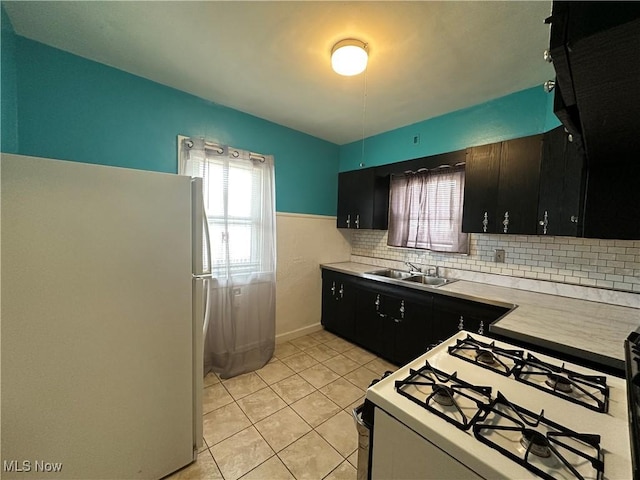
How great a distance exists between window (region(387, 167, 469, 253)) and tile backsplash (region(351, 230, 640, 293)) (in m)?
0.16

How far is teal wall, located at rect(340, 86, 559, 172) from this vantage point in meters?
2.04

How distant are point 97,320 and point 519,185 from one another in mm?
2824

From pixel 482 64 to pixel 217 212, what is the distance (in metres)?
2.43

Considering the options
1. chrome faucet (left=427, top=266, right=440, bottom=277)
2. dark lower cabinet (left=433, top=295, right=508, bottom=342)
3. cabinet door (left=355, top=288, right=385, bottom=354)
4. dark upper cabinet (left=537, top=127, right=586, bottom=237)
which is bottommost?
cabinet door (left=355, top=288, right=385, bottom=354)

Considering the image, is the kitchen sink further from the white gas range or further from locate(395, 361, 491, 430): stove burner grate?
locate(395, 361, 491, 430): stove burner grate

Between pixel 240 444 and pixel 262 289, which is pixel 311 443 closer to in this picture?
pixel 240 444

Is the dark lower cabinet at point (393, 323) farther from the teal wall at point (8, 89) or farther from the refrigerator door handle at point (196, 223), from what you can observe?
the teal wall at point (8, 89)

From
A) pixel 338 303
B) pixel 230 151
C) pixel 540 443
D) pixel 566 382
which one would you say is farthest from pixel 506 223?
pixel 230 151

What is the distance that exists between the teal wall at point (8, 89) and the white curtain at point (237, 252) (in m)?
0.96

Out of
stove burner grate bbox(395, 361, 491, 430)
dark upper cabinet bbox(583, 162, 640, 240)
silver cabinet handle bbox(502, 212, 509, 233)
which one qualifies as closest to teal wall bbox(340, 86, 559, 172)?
silver cabinet handle bbox(502, 212, 509, 233)

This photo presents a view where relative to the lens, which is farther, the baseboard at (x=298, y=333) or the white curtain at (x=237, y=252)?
the baseboard at (x=298, y=333)

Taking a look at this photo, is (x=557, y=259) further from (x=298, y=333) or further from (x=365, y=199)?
(x=298, y=333)

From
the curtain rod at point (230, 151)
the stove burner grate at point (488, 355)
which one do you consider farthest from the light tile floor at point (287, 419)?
the curtain rod at point (230, 151)

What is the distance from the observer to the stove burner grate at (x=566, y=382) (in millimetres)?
760
